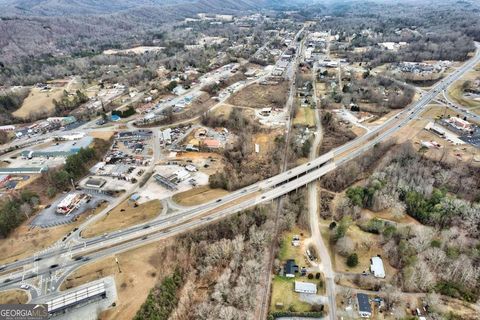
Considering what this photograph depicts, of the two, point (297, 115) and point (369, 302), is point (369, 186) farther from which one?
point (297, 115)

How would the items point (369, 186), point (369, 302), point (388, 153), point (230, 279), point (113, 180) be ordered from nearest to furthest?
point (369, 302), point (230, 279), point (369, 186), point (113, 180), point (388, 153)

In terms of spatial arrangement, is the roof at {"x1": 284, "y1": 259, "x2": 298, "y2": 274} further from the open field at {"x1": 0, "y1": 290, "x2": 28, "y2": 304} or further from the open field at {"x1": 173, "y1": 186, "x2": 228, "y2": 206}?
the open field at {"x1": 0, "y1": 290, "x2": 28, "y2": 304}

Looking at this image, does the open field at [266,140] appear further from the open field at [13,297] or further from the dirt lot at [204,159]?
the open field at [13,297]

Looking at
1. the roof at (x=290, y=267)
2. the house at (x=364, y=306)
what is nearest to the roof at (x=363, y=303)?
the house at (x=364, y=306)

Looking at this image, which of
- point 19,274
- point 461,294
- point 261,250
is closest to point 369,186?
point 461,294

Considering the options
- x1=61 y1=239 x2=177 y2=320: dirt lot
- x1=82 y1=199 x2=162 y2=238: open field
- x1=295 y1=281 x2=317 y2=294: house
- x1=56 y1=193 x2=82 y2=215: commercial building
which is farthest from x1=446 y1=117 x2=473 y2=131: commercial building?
x1=56 y1=193 x2=82 y2=215: commercial building

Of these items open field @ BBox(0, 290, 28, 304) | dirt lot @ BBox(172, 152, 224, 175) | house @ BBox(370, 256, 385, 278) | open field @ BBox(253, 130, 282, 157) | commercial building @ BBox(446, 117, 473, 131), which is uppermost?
commercial building @ BBox(446, 117, 473, 131)
